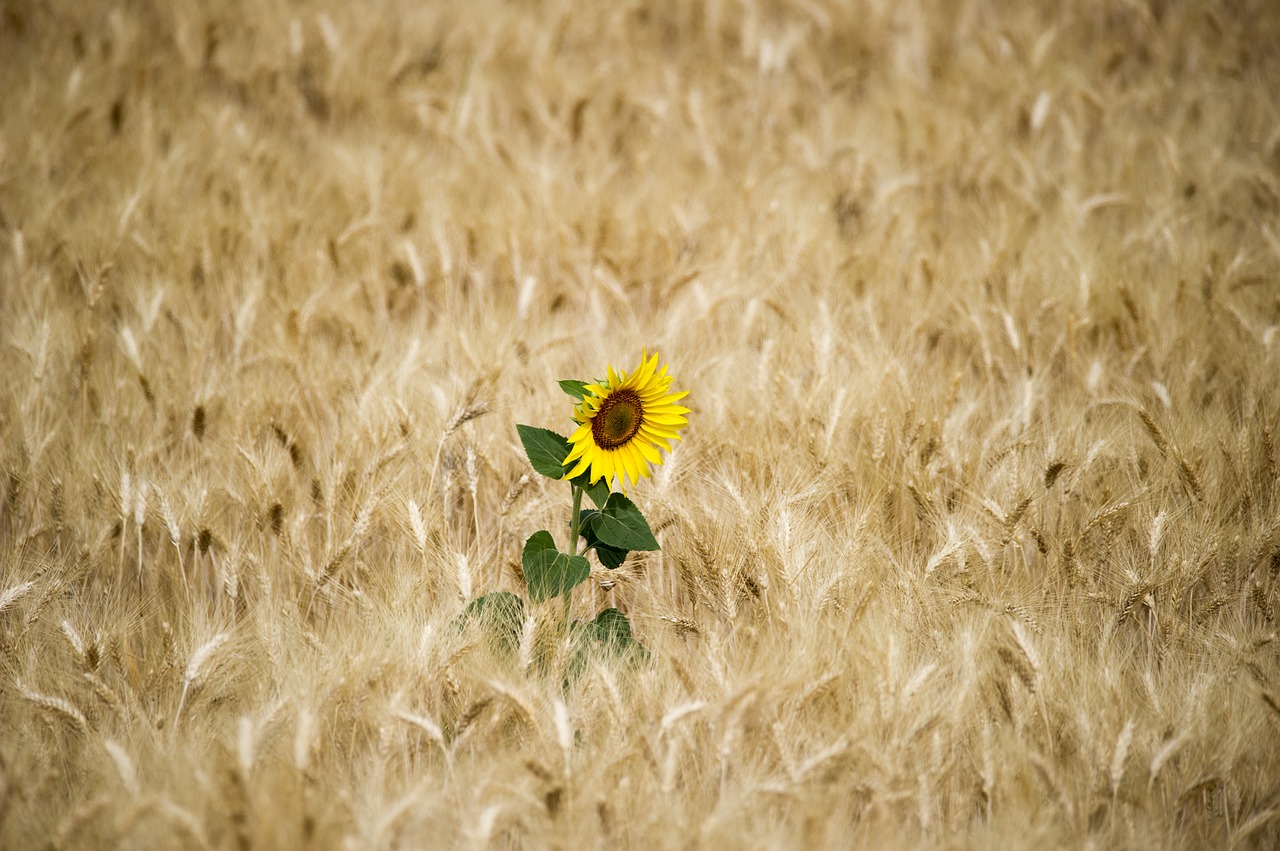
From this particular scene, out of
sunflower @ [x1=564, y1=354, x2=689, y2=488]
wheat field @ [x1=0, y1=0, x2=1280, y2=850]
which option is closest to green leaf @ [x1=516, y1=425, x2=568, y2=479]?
sunflower @ [x1=564, y1=354, x2=689, y2=488]

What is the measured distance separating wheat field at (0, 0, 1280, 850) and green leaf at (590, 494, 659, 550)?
179mm

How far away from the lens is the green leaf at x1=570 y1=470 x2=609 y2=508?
136cm

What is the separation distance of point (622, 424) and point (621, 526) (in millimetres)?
159

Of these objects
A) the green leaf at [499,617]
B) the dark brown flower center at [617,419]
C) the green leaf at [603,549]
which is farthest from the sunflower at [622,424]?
the green leaf at [499,617]

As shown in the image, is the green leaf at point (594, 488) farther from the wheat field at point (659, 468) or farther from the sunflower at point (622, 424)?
the wheat field at point (659, 468)

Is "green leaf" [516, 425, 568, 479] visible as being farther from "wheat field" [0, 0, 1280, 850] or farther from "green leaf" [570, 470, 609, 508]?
"wheat field" [0, 0, 1280, 850]

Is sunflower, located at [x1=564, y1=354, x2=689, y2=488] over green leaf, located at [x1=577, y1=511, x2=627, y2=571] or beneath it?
over

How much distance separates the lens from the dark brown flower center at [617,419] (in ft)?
4.23

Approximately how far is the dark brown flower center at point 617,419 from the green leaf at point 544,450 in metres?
0.07

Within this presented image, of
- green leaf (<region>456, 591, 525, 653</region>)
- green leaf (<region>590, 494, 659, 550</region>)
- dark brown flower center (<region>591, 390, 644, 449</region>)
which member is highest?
dark brown flower center (<region>591, 390, 644, 449</region>)

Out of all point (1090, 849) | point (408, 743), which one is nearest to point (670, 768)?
point (408, 743)

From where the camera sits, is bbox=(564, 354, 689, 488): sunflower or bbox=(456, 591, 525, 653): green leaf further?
bbox=(456, 591, 525, 653): green leaf

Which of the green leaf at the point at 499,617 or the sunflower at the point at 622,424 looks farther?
the green leaf at the point at 499,617

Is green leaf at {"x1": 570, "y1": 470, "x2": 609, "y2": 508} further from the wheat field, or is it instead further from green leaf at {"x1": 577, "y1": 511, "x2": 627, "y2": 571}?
the wheat field
